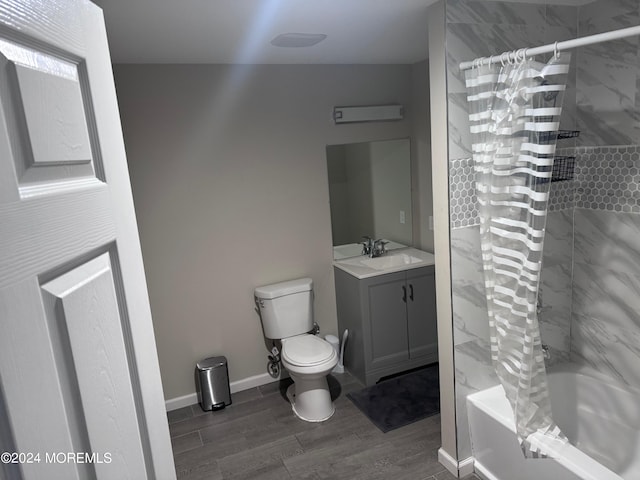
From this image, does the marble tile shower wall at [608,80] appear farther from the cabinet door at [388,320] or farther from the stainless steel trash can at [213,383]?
the stainless steel trash can at [213,383]

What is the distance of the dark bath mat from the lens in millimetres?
2936

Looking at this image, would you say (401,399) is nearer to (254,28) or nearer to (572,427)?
(572,427)

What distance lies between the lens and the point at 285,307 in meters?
3.27

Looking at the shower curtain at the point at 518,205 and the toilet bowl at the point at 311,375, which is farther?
the toilet bowl at the point at 311,375

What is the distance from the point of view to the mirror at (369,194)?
11.5 ft

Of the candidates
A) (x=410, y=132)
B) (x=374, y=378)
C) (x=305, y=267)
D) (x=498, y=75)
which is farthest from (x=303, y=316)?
(x=498, y=75)

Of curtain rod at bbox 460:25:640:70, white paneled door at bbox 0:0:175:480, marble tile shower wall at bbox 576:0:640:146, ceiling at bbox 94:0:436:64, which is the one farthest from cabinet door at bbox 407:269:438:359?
white paneled door at bbox 0:0:175:480

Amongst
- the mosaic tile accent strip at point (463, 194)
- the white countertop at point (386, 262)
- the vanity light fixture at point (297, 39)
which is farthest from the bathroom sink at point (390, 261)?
the vanity light fixture at point (297, 39)

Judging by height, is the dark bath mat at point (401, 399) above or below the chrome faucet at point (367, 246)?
below

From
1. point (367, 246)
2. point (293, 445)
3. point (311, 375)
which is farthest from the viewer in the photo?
point (367, 246)

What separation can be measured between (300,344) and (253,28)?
6.62 ft

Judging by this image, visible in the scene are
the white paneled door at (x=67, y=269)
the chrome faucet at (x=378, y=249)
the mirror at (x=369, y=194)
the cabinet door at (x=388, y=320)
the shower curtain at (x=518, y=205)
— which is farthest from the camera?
the chrome faucet at (x=378, y=249)

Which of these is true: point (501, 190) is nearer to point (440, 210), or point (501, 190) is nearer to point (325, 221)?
point (440, 210)

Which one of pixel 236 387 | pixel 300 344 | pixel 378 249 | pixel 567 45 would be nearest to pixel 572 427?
pixel 300 344
